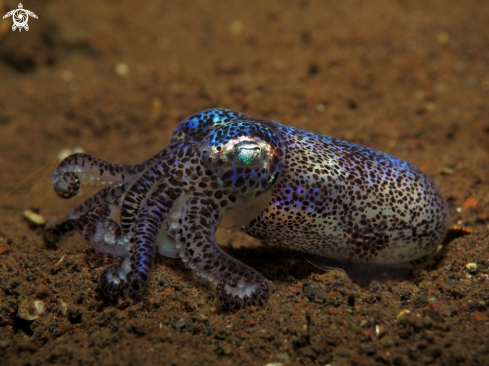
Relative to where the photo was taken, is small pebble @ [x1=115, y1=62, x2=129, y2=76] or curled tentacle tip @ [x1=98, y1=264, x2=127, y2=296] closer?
curled tentacle tip @ [x1=98, y1=264, x2=127, y2=296]

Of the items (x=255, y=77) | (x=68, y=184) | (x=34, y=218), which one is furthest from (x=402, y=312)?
(x=255, y=77)

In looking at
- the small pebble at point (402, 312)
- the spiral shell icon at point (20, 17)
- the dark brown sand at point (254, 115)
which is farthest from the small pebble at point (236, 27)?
the small pebble at point (402, 312)

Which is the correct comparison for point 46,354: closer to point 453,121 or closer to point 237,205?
point 237,205

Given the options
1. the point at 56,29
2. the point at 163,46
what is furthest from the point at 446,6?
the point at 56,29

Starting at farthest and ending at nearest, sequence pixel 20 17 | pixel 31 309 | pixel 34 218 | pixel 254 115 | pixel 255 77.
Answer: pixel 20 17, pixel 255 77, pixel 254 115, pixel 34 218, pixel 31 309

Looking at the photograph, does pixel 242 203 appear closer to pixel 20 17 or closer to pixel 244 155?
pixel 244 155

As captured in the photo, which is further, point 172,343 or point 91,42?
point 91,42

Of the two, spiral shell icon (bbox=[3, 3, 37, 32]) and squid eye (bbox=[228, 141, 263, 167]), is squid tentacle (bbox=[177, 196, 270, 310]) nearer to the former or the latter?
squid eye (bbox=[228, 141, 263, 167])

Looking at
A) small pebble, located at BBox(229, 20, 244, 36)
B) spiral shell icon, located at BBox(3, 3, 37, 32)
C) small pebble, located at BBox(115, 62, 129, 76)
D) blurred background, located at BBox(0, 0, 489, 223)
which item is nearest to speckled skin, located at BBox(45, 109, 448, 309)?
blurred background, located at BBox(0, 0, 489, 223)
